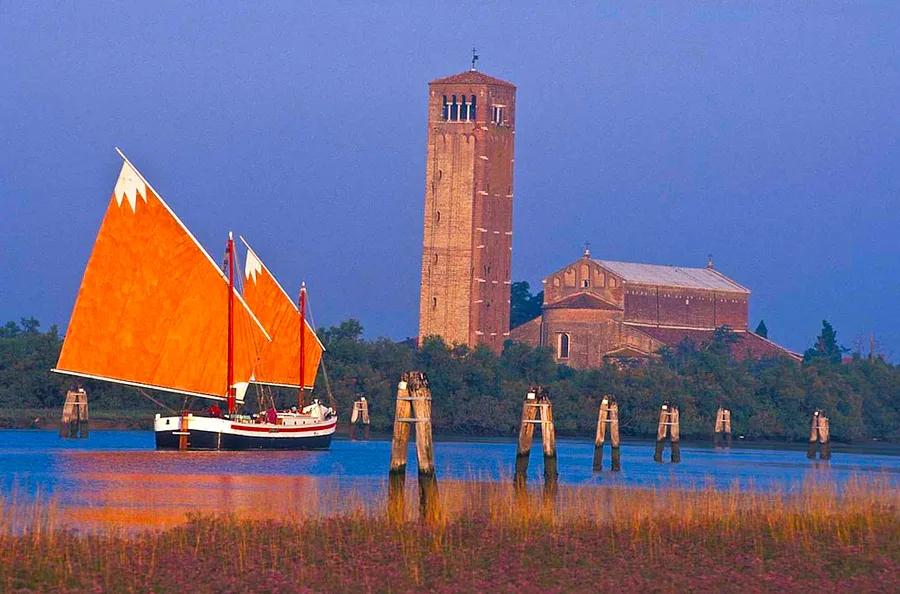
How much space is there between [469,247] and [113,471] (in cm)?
6717

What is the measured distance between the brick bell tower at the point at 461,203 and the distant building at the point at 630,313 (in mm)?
5860

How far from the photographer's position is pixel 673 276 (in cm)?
12588

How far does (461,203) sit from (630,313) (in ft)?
50.8

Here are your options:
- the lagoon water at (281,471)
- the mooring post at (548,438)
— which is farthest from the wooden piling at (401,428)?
the mooring post at (548,438)

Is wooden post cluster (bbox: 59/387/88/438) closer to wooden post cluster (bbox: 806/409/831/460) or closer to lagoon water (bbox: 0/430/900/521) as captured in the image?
lagoon water (bbox: 0/430/900/521)

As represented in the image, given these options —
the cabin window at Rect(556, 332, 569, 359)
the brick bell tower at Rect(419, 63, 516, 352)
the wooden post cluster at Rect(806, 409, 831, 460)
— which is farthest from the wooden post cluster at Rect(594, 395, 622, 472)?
the cabin window at Rect(556, 332, 569, 359)

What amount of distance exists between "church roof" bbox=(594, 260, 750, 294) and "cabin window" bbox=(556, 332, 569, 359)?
18.9 ft

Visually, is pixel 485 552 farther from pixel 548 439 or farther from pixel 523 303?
pixel 523 303

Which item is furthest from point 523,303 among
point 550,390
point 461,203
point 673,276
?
point 550,390

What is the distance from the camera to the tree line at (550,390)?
8256 cm

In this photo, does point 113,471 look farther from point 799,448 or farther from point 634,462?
point 799,448

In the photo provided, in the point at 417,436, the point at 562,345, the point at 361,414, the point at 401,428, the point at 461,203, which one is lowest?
the point at 417,436

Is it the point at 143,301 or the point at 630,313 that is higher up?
the point at 630,313

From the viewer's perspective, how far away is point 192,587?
56.0 feet
